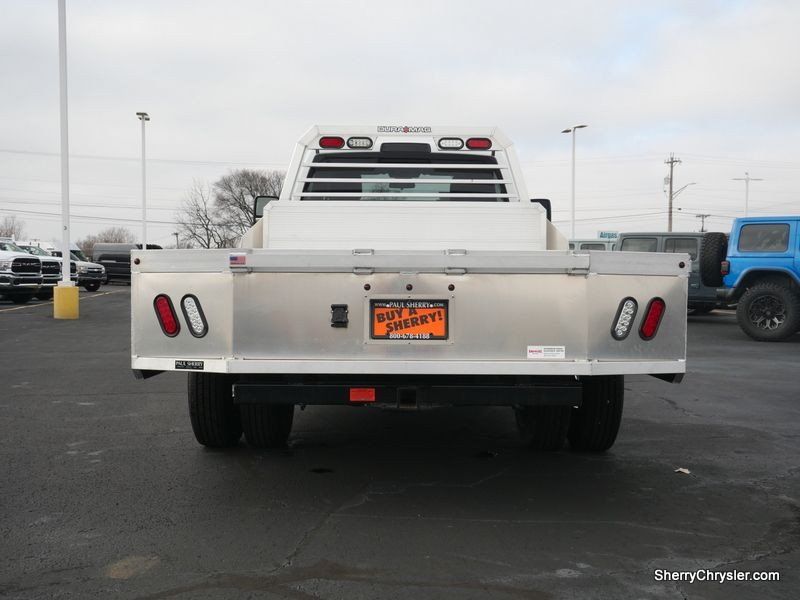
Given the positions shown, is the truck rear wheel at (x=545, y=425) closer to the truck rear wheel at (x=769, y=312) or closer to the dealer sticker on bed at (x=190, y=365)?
the dealer sticker on bed at (x=190, y=365)

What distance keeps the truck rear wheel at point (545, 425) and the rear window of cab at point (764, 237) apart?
10106 mm

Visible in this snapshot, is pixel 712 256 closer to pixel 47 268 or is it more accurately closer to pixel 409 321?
pixel 409 321

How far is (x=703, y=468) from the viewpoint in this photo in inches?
197

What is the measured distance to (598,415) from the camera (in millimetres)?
4992

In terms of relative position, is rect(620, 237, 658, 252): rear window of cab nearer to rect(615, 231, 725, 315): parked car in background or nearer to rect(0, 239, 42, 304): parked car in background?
rect(615, 231, 725, 315): parked car in background

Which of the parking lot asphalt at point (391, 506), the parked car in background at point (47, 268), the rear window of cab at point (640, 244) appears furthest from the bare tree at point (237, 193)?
the parking lot asphalt at point (391, 506)

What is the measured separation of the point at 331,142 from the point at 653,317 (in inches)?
140

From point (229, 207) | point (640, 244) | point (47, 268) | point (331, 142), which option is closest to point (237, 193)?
point (229, 207)

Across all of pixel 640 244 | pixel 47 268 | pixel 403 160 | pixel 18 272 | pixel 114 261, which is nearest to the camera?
pixel 403 160

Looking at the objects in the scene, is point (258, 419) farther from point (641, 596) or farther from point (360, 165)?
point (641, 596)

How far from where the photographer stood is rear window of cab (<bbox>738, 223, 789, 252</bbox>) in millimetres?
13398

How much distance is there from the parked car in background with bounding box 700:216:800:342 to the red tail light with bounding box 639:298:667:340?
9795 mm

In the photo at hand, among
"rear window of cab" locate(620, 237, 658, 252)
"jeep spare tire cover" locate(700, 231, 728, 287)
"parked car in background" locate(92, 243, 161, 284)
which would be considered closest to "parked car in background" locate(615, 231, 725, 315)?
"rear window of cab" locate(620, 237, 658, 252)

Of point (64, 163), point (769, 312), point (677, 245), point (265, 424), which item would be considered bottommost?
point (265, 424)
